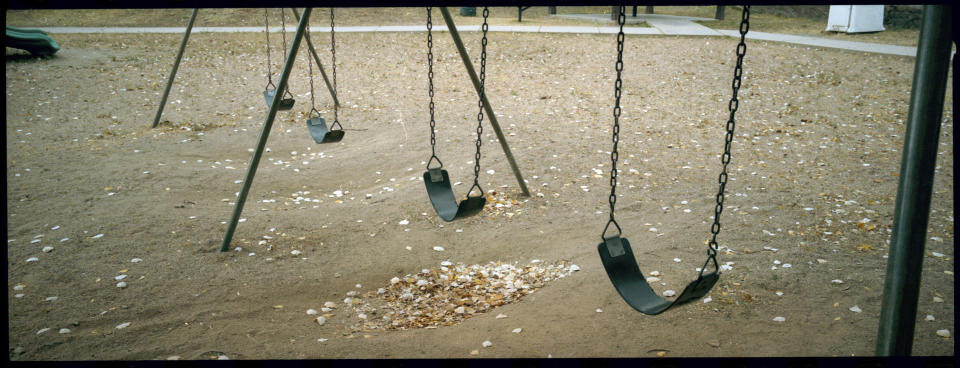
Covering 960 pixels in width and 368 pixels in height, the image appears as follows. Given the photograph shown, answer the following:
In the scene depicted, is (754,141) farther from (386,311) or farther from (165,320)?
(165,320)

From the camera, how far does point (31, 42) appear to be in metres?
11.4

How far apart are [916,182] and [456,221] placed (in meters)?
3.27

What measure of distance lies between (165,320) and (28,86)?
A: 8.11m

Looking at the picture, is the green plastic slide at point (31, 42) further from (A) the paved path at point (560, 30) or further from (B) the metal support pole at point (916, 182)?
(B) the metal support pole at point (916, 182)

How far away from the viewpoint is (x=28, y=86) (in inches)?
387

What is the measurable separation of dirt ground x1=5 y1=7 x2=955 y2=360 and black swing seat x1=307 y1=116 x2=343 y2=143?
0.56 m

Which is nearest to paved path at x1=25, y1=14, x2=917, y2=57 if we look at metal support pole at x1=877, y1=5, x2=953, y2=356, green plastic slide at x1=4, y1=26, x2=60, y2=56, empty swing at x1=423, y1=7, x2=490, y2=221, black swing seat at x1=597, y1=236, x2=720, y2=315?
green plastic slide at x1=4, y1=26, x2=60, y2=56

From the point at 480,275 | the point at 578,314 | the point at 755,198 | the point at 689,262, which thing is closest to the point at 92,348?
the point at 480,275

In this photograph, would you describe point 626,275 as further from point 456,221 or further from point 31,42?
point 31,42

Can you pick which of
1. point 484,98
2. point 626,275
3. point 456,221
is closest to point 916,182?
point 626,275

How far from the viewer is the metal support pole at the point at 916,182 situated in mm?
2395

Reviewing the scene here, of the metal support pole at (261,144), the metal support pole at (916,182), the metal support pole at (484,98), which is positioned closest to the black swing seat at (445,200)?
the metal support pole at (484,98)

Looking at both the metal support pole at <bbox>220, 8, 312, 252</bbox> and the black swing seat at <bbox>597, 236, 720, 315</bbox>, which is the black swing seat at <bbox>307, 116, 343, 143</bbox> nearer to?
the metal support pole at <bbox>220, 8, 312, 252</bbox>

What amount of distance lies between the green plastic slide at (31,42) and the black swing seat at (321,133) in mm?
8155
